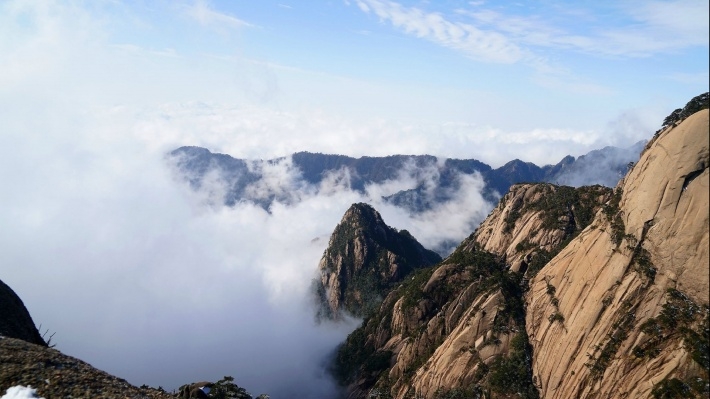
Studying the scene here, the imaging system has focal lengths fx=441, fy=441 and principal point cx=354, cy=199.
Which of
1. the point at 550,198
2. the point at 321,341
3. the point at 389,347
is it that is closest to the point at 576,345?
the point at 550,198

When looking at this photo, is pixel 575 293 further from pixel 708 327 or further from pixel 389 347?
pixel 389 347

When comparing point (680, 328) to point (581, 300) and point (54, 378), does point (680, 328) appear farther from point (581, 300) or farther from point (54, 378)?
point (54, 378)

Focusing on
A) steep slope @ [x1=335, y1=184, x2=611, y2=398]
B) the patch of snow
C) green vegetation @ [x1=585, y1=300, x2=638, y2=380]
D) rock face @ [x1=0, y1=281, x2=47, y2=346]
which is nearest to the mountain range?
green vegetation @ [x1=585, y1=300, x2=638, y2=380]

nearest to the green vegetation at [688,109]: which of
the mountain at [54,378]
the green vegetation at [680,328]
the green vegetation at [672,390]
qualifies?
the green vegetation at [680,328]

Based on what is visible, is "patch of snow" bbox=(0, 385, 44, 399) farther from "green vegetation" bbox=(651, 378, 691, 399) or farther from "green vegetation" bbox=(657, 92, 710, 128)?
"green vegetation" bbox=(657, 92, 710, 128)

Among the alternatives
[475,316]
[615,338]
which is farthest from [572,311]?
[475,316]

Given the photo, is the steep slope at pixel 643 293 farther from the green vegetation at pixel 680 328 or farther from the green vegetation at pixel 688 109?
the green vegetation at pixel 688 109
